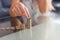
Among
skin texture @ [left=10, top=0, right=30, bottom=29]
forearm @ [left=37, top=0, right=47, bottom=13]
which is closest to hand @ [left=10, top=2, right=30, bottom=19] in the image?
skin texture @ [left=10, top=0, right=30, bottom=29]

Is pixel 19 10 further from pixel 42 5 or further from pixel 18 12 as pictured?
pixel 42 5

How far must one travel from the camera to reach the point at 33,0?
0.83 metres

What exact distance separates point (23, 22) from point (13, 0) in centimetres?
13

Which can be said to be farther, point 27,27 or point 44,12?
point 44,12

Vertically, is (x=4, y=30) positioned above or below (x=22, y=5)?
below

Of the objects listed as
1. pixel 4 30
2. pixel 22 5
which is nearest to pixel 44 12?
pixel 22 5

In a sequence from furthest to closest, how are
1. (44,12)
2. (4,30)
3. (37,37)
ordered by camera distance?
(44,12)
(4,30)
(37,37)

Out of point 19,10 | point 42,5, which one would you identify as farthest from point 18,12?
point 42,5

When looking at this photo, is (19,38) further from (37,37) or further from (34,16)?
(34,16)

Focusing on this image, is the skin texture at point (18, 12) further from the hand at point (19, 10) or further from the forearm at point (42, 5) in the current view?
the forearm at point (42, 5)

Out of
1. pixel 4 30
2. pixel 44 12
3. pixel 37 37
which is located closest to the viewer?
pixel 37 37

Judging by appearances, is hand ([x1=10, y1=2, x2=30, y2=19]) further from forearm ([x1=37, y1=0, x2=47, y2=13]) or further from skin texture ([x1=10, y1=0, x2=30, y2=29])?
forearm ([x1=37, y1=0, x2=47, y2=13])

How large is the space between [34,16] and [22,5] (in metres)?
0.16

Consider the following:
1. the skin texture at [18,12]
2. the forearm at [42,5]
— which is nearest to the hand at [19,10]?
the skin texture at [18,12]
